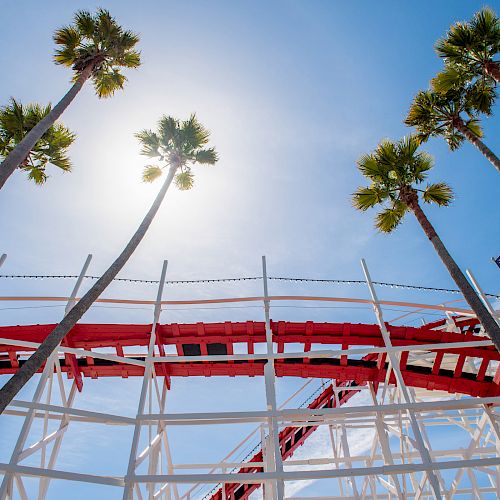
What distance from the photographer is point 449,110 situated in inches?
437

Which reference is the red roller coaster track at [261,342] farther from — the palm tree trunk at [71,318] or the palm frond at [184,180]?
the palm frond at [184,180]

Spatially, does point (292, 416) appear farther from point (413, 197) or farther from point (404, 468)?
point (413, 197)

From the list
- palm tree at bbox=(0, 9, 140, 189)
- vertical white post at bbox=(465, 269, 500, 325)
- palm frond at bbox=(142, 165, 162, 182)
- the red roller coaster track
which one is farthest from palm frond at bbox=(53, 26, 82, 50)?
vertical white post at bbox=(465, 269, 500, 325)

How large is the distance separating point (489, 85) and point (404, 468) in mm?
10269

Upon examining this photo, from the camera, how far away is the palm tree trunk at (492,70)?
10.1m

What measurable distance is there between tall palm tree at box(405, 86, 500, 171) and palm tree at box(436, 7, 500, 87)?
0.35 metres

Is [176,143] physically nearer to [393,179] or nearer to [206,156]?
[206,156]

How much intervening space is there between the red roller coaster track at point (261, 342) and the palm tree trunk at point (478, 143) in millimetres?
4349

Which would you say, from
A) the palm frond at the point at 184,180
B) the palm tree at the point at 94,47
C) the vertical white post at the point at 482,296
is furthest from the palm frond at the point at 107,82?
the vertical white post at the point at 482,296

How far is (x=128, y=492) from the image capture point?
577 centimetres

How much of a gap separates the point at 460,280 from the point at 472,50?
22.9ft

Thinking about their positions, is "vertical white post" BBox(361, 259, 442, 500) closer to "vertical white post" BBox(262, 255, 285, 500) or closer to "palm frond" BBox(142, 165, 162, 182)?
"vertical white post" BBox(262, 255, 285, 500)

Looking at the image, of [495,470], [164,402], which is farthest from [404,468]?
[164,402]

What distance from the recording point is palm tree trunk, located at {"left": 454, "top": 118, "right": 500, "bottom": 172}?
9617 millimetres
